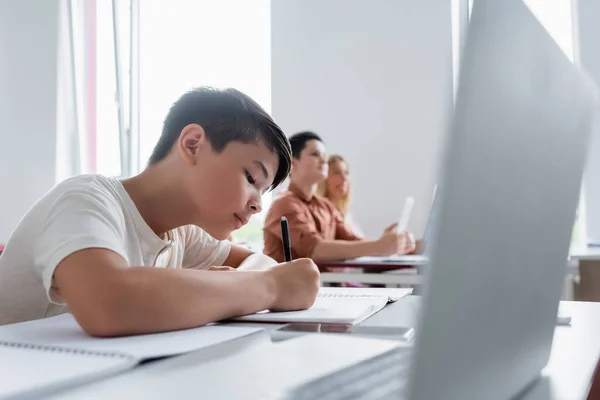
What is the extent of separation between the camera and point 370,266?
7.77ft

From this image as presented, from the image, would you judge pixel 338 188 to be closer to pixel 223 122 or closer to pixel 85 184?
pixel 223 122

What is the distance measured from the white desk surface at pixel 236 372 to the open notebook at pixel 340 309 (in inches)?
1.4

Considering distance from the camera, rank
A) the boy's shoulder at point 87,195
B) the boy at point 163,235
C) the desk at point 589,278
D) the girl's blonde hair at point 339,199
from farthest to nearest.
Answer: the girl's blonde hair at point 339,199, the desk at point 589,278, the boy's shoulder at point 87,195, the boy at point 163,235

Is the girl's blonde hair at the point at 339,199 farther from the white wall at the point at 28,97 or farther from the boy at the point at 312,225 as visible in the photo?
the white wall at the point at 28,97

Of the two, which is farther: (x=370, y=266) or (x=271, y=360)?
(x=370, y=266)

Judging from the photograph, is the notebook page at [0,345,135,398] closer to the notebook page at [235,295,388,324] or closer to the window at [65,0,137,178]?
the notebook page at [235,295,388,324]

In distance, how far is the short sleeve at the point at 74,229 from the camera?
0.74 metres

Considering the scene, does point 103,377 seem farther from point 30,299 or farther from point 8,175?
point 8,175

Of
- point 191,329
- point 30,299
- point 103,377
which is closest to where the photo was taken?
point 103,377

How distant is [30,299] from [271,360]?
0.57m

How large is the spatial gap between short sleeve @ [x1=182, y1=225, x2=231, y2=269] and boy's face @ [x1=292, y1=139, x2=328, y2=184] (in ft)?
5.06

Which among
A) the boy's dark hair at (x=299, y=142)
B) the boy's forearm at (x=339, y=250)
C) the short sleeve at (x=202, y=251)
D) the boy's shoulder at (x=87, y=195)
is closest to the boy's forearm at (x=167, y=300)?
the boy's shoulder at (x=87, y=195)

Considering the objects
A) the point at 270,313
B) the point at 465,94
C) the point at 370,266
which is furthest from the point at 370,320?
the point at 370,266

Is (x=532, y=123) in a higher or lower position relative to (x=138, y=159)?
higher
